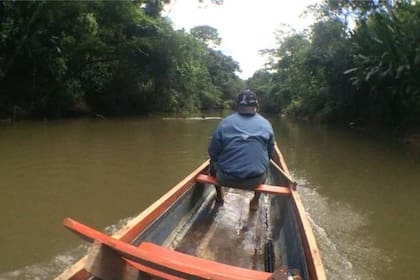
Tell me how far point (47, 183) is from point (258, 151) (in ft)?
13.4

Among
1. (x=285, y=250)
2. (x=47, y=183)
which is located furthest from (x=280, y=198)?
(x=47, y=183)

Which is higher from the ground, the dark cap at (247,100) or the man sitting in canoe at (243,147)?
the dark cap at (247,100)

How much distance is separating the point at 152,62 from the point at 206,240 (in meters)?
21.9

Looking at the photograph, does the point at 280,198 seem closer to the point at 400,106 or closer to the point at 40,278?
the point at 40,278

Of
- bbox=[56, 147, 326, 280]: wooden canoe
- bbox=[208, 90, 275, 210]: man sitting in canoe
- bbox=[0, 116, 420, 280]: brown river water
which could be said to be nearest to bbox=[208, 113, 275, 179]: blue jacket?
bbox=[208, 90, 275, 210]: man sitting in canoe

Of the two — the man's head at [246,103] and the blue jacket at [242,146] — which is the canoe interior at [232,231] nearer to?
the blue jacket at [242,146]

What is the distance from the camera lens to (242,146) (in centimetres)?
404

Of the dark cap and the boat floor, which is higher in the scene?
the dark cap

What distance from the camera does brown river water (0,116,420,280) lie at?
4055 mm

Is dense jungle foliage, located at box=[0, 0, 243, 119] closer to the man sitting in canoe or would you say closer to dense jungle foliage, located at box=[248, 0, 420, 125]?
dense jungle foliage, located at box=[248, 0, 420, 125]

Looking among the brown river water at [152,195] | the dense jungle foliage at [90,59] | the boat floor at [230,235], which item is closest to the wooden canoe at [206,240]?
the boat floor at [230,235]

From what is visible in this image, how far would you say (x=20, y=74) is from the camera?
20703 mm

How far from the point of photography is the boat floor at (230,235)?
11.3 feet

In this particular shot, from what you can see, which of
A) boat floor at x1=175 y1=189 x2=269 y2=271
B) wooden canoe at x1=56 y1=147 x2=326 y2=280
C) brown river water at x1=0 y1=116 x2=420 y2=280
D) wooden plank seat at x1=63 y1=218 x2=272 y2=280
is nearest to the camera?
wooden plank seat at x1=63 y1=218 x2=272 y2=280
